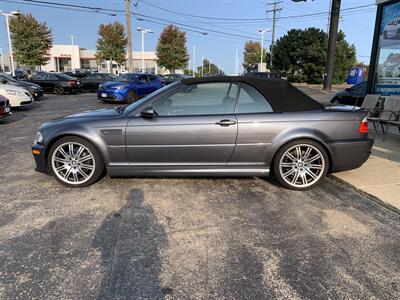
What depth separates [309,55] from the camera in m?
36.8

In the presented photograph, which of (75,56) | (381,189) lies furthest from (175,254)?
(75,56)

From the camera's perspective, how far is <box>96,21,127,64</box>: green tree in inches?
1815

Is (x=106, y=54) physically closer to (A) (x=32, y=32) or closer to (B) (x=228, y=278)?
(A) (x=32, y=32)

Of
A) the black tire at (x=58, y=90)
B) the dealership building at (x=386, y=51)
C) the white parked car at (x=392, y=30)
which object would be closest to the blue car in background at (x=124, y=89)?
the black tire at (x=58, y=90)

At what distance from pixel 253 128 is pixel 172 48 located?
45572mm

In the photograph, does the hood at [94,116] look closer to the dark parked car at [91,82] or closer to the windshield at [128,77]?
the windshield at [128,77]

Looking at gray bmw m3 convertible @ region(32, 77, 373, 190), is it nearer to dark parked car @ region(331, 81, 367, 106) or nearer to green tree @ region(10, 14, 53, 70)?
dark parked car @ region(331, 81, 367, 106)

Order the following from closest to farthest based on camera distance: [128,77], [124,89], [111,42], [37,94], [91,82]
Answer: [124,89]
[128,77]
[37,94]
[91,82]
[111,42]

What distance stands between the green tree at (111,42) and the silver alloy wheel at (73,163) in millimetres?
45905

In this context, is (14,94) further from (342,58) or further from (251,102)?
(342,58)

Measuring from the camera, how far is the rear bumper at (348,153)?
4.27 metres

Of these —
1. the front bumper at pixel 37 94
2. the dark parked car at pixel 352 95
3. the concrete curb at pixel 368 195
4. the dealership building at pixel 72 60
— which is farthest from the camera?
the dealership building at pixel 72 60

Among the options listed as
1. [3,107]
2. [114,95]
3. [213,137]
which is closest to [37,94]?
[114,95]

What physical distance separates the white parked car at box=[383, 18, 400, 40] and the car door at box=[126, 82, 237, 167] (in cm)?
620
